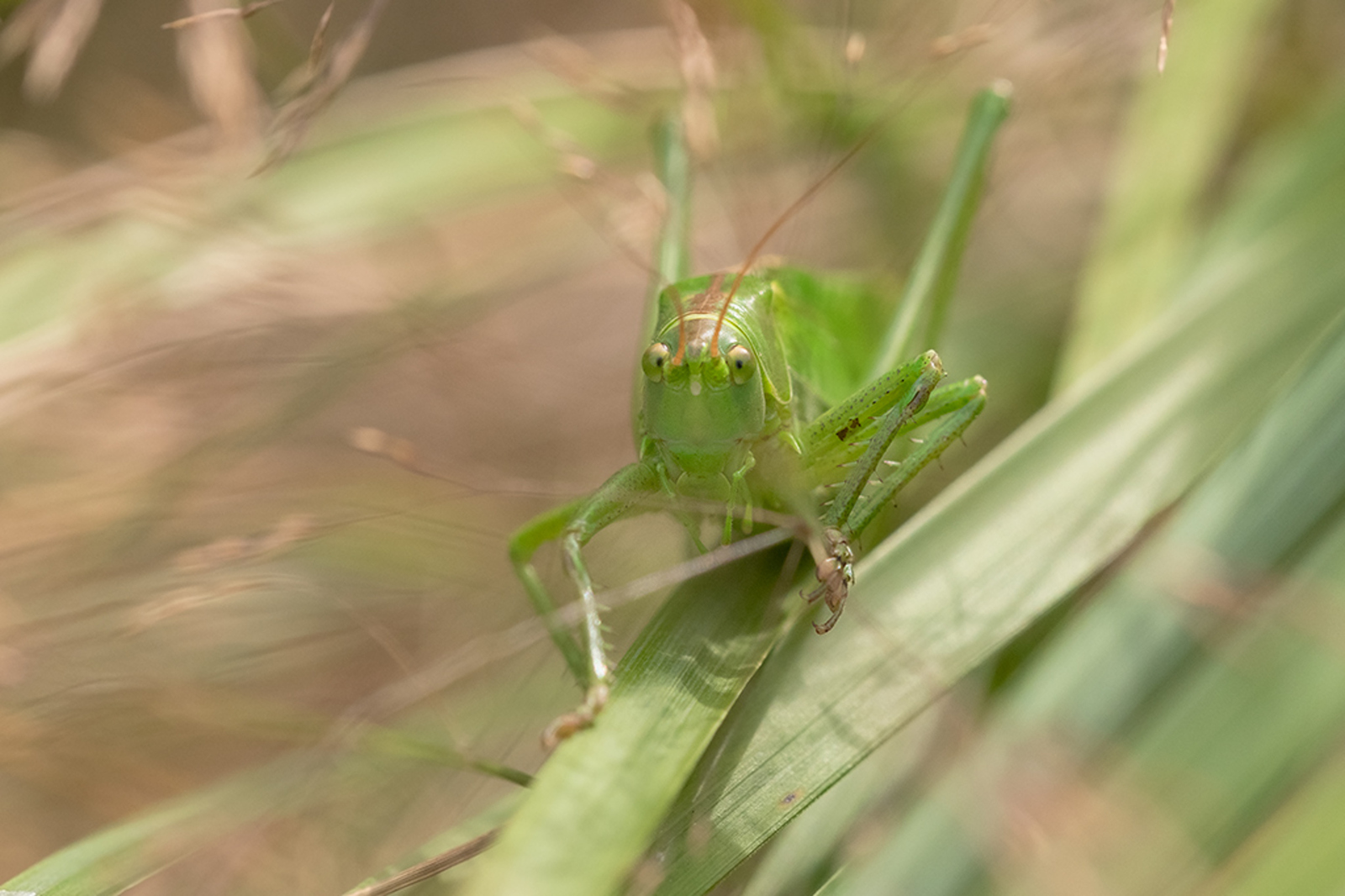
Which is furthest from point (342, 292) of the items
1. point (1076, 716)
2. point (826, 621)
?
point (1076, 716)

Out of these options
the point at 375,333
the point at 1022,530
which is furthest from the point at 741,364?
the point at 375,333

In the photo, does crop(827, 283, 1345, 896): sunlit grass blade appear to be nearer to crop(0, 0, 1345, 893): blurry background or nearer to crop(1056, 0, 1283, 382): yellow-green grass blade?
crop(0, 0, 1345, 893): blurry background

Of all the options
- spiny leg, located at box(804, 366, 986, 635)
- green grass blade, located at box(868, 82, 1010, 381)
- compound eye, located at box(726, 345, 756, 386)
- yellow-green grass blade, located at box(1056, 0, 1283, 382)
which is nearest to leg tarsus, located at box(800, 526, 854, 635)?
spiny leg, located at box(804, 366, 986, 635)

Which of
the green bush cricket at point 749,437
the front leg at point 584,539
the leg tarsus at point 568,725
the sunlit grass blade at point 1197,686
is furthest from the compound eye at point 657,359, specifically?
the sunlit grass blade at point 1197,686

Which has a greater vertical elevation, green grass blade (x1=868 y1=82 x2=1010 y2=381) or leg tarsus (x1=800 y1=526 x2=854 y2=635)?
green grass blade (x1=868 y1=82 x2=1010 y2=381)

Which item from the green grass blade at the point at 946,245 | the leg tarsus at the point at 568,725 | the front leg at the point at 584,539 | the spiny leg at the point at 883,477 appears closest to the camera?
the leg tarsus at the point at 568,725

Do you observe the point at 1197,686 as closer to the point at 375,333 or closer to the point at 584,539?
the point at 584,539

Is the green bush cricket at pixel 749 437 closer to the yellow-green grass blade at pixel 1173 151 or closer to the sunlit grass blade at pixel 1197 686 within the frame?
the sunlit grass blade at pixel 1197 686
